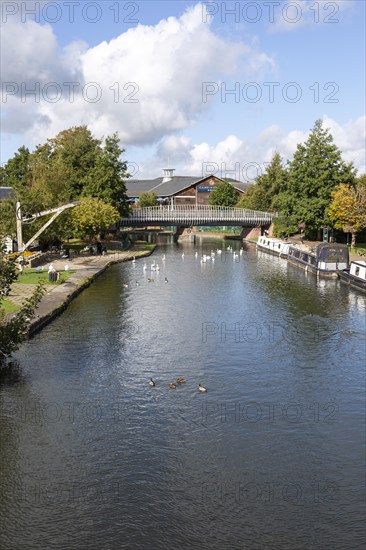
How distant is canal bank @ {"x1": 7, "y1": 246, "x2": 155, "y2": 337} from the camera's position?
38.7m

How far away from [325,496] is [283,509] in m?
1.68

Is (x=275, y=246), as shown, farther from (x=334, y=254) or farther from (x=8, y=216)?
(x=8, y=216)

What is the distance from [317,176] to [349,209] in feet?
41.2

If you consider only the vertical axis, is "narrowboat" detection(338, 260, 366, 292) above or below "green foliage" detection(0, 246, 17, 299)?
below

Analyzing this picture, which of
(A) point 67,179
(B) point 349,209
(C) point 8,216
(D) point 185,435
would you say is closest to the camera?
(D) point 185,435

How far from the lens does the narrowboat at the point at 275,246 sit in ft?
282

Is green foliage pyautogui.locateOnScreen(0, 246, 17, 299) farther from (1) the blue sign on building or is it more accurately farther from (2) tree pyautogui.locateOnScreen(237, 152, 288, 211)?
(1) the blue sign on building

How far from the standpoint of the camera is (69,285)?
50750 mm

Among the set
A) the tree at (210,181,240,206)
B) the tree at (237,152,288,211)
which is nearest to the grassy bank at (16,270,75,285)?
the tree at (237,152,288,211)

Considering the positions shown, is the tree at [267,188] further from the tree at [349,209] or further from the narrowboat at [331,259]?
the narrowboat at [331,259]

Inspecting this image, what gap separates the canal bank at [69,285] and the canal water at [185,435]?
1.11 m

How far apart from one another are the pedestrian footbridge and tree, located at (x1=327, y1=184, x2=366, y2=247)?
2663 cm

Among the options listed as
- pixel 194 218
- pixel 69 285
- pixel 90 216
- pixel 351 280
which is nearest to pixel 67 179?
pixel 90 216

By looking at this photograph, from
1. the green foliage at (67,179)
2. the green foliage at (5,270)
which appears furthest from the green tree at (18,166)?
the green foliage at (5,270)
